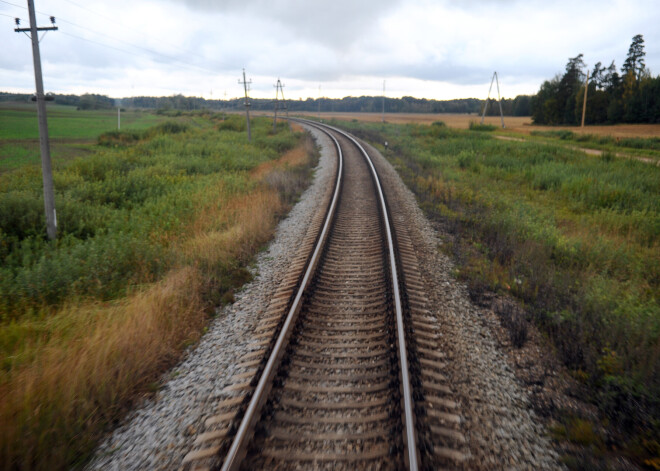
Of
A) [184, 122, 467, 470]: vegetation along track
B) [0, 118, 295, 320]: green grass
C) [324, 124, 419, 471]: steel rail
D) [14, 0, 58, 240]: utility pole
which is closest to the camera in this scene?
[324, 124, 419, 471]: steel rail

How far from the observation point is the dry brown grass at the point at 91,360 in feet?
11.0

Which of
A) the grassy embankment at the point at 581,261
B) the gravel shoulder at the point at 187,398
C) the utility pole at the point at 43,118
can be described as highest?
the utility pole at the point at 43,118

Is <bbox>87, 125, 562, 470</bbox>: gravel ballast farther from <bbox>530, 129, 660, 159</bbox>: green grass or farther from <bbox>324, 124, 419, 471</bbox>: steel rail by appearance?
<bbox>530, 129, 660, 159</bbox>: green grass

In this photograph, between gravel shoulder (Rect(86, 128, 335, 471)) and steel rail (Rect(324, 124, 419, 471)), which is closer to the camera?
steel rail (Rect(324, 124, 419, 471))

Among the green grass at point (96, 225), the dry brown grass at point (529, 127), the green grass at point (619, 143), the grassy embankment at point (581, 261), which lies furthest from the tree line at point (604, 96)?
the green grass at point (96, 225)

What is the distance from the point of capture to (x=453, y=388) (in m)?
4.13

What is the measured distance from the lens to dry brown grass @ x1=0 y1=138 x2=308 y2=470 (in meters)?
3.35

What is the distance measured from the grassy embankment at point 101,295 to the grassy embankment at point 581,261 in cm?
504

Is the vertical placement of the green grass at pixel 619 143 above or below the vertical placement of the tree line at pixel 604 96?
below

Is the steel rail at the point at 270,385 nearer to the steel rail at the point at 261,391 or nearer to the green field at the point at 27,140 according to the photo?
the steel rail at the point at 261,391

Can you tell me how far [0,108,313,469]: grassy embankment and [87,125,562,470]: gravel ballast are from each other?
0.31 m

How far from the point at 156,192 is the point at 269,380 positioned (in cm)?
1192

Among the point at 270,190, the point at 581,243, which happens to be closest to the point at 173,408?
the point at 581,243

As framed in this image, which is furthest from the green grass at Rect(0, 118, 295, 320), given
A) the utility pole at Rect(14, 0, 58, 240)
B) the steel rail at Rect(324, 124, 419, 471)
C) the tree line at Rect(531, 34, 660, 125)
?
the tree line at Rect(531, 34, 660, 125)
